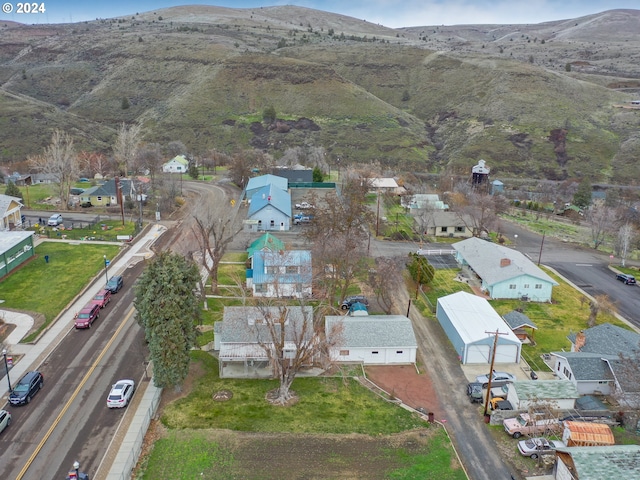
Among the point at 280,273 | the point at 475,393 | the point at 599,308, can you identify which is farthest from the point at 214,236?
the point at 599,308

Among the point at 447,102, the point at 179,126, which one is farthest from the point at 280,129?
the point at 447,102

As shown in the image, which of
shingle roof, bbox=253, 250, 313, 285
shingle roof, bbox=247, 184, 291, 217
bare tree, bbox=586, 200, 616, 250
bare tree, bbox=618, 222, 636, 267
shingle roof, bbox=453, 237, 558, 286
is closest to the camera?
shingle roof, bbox=253, 250, 313, 285

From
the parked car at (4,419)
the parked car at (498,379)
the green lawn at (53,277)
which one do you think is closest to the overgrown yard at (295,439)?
the parked car at (498,379)

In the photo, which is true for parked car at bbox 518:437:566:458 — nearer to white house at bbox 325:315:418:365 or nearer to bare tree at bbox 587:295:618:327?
white house at bbox 325:315:418:365

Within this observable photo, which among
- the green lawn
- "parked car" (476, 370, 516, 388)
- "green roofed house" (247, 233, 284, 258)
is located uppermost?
"green roofed house" (247, 233, 284, 258)

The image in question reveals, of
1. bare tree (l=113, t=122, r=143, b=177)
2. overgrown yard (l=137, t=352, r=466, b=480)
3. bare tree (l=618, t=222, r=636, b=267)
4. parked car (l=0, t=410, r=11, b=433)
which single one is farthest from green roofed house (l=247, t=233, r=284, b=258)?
bare tree (l=113, t=122, r=143, b=177)

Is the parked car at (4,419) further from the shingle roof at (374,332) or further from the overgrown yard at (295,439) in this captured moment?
the shingle roof at (374,332)

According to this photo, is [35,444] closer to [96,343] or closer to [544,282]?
[96,343]
